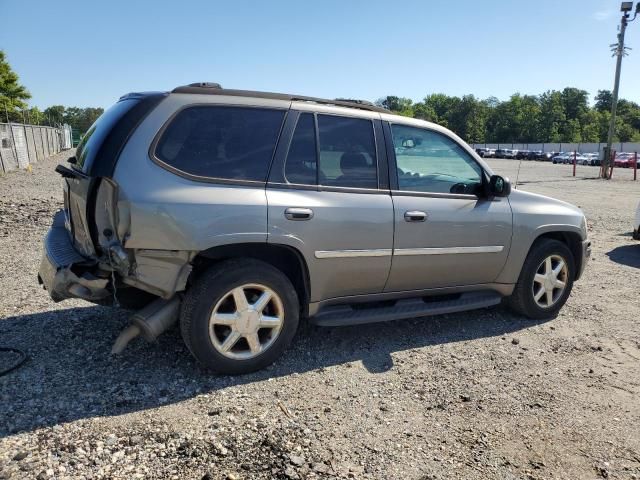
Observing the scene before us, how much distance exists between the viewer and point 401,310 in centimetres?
417

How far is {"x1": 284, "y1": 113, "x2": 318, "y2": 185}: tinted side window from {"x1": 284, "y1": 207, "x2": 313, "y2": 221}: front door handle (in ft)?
0.76

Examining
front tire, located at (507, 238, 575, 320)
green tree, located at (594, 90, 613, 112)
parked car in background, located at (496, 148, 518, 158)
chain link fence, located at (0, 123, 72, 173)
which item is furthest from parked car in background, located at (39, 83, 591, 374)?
green tree, located at (594, 90, 613, 112)

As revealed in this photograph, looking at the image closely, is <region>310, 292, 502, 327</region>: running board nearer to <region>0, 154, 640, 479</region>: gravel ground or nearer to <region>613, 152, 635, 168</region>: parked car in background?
<region>0, 154, 640, 479</region>: gravel ground

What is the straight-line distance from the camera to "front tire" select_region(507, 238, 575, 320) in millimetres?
4848

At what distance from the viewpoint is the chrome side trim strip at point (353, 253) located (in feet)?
12.2

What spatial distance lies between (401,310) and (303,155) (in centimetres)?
152

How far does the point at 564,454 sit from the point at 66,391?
306 cm

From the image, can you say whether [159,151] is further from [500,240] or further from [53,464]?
[500,240]

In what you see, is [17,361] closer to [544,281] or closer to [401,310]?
[401,310]

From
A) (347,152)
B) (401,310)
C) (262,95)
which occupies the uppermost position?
(262,95)

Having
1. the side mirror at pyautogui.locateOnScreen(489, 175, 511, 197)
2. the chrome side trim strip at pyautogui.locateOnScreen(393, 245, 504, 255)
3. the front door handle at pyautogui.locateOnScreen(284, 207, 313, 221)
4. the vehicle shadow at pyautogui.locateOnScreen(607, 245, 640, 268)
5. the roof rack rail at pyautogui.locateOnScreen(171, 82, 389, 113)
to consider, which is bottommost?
the vehicle shadow at pyautogui.locateOnScreen(607, 245, 640, 268)

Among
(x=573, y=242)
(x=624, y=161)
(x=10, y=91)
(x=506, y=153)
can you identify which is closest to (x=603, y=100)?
(x=506, y=153)

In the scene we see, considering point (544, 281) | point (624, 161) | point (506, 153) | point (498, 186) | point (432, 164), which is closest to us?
point (432, 164)

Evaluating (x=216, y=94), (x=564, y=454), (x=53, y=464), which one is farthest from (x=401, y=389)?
(x=216, y=94)
